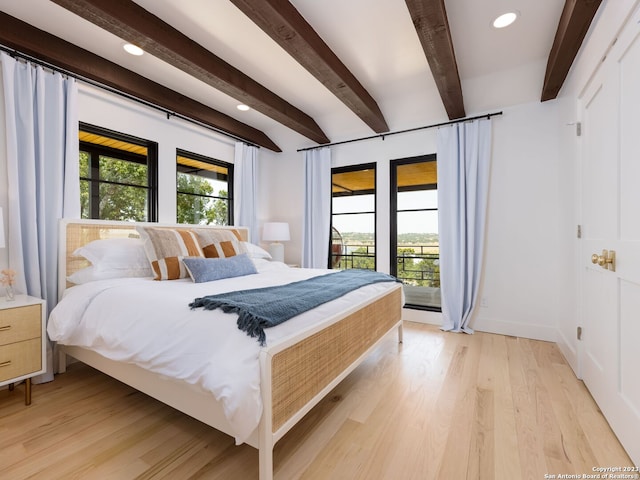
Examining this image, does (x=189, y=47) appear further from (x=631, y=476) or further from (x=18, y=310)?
(x=631, y=476)

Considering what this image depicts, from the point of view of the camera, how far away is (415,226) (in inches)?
152

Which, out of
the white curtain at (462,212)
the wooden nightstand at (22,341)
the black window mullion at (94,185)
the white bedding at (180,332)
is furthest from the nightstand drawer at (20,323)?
the white curtain at (462,212)

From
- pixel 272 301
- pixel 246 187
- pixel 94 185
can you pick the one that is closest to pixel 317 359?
pixel 272 301

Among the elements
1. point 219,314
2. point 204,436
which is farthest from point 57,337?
point 219,314

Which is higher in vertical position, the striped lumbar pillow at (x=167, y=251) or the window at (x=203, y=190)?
the window at (x=203, y=190)

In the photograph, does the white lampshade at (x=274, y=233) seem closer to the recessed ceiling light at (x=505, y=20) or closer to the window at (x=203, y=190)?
the window at (x=203, y=190)

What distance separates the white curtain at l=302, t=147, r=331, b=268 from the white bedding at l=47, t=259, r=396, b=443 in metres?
1.97

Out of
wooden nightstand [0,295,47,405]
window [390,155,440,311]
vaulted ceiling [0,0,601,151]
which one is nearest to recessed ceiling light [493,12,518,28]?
vaulted ceiling [0,0,601,151]

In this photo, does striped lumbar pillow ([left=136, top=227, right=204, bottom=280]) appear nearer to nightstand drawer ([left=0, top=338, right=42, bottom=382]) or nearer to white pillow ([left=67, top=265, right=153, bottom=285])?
white pillow ([left=67, top=265, right=153, bottom=285])

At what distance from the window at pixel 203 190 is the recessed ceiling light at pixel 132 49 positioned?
1.13 metres

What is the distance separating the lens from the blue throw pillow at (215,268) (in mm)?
2291

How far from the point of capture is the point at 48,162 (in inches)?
90.6

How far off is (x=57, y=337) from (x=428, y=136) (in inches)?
155

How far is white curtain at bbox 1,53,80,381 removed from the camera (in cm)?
210
